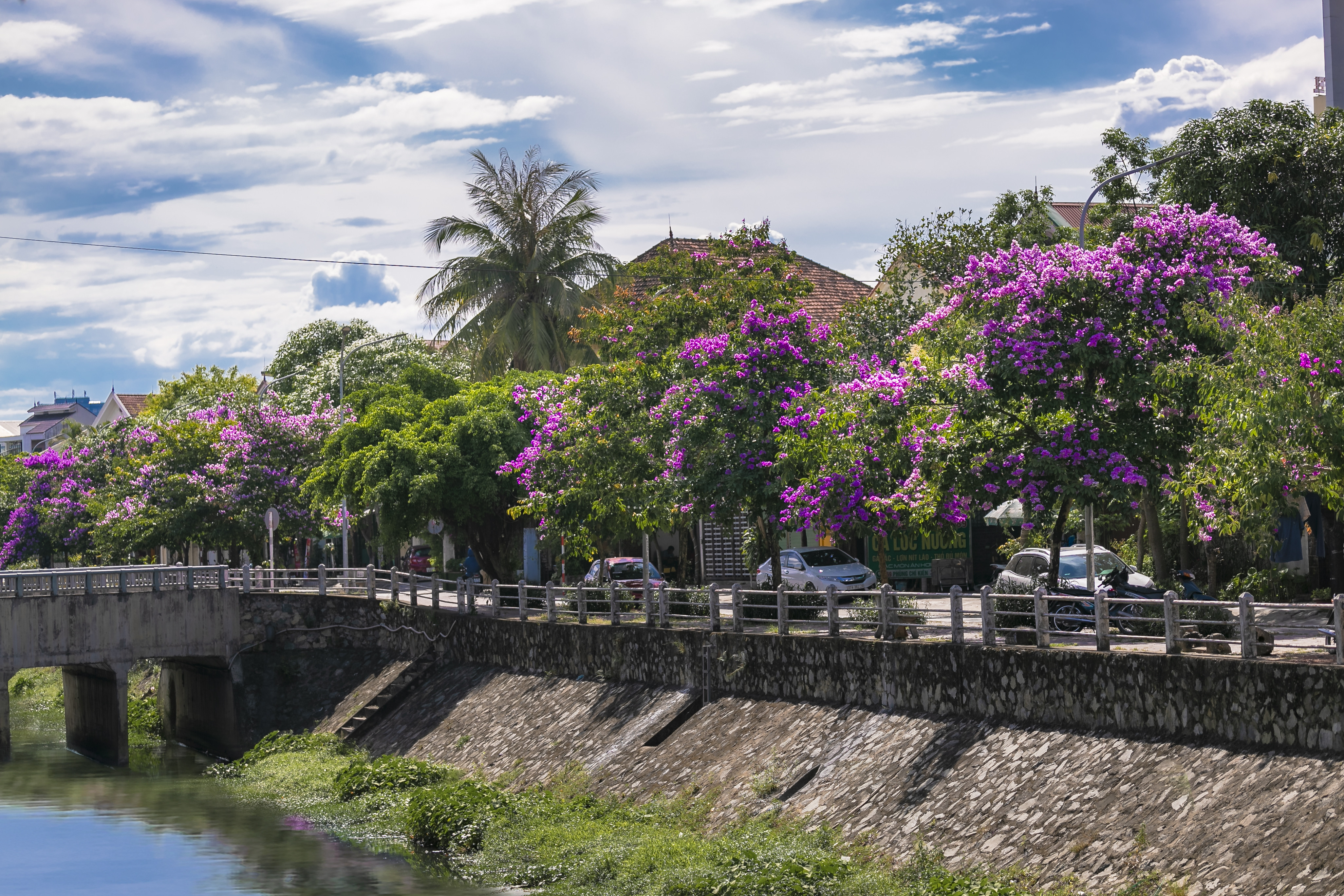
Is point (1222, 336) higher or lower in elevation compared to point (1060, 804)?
higher

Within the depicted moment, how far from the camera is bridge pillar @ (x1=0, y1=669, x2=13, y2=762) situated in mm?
35344

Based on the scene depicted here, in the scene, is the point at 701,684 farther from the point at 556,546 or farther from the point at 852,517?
the point at 556,546

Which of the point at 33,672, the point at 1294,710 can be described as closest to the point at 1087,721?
the point at 1294,710

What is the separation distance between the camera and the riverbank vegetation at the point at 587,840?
16.2m

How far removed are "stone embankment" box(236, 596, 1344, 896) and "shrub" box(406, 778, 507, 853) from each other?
5.48 feet

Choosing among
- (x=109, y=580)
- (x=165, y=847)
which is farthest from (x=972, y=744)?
(x=109, y=580)

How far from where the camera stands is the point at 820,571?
32.6m

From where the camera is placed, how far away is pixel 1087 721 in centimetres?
1688

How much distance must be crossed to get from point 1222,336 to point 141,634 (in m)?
29.0

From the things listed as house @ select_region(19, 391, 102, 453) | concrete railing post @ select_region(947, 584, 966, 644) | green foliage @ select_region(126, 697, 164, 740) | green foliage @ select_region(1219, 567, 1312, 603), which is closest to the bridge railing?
green foliage @ select_region(126, 697, 164, 740)

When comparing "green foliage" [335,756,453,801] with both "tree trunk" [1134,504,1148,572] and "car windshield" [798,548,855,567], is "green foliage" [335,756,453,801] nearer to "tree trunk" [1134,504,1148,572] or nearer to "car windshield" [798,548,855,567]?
"car windshield" [798,548,855,567]

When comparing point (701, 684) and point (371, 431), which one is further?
point (371, 431)

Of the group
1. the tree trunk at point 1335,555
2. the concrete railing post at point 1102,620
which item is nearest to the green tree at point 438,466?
the tree trunk at point 1335,555

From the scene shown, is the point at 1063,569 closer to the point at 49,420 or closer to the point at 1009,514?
the point at 1009,514
